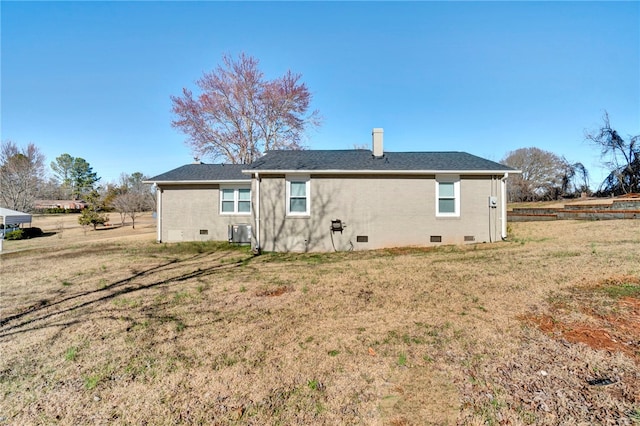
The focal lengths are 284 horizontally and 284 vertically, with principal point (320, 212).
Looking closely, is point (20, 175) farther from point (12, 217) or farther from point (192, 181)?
point (192, 181)

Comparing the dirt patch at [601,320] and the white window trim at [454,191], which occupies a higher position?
the white window trim at [454,191]

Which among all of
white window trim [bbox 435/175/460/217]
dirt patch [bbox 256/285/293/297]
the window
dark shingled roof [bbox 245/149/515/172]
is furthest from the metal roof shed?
white window trim [bbox 435/175/460/217]

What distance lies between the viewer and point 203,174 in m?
12.9

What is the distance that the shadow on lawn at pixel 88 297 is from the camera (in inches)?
154

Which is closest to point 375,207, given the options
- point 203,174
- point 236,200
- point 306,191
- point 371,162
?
point 371,162

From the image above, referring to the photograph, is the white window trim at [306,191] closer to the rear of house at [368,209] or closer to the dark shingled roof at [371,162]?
the rear of house at [368,209]

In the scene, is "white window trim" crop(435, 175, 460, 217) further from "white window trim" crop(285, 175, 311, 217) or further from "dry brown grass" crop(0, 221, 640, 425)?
"white window trim" crop(285, 175, 311, 217)

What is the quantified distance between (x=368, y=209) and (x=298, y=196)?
2.48 meters

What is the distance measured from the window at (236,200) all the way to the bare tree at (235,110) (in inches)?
451

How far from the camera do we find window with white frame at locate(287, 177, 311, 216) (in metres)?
9.89

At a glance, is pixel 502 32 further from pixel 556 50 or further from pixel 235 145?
pixel 235 145

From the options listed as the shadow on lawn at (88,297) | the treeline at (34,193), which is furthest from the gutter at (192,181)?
the treeline at (34,193)

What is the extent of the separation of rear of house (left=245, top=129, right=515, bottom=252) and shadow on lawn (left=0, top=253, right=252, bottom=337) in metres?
2.93

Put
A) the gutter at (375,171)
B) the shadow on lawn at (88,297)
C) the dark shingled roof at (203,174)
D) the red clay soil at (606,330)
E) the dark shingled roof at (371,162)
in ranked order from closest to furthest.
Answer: the red clay soil at (606,330), the shadow on lawn at (88,297), the gutter at (375,171), the dark shingled roof at (371,162), the dark shingled roof at (203,174)
